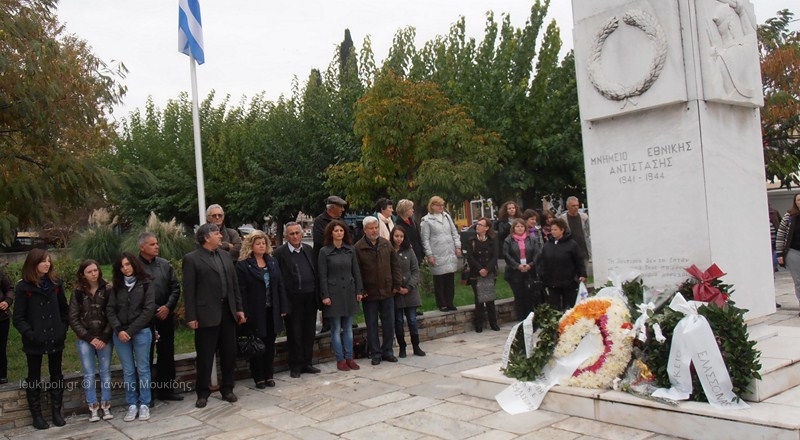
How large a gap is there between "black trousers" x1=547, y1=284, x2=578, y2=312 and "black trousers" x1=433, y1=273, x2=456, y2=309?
1.74 metres

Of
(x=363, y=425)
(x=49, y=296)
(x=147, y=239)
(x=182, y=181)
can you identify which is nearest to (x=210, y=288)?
(x=147, y=239)

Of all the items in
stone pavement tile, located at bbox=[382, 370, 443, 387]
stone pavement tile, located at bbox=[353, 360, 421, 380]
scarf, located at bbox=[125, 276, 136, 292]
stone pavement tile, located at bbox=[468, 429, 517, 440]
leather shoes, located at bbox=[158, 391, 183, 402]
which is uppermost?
scarf, located at bbox=[125, 276, 136, 292]

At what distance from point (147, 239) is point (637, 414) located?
4.99 meters

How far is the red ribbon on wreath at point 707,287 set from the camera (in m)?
5.40

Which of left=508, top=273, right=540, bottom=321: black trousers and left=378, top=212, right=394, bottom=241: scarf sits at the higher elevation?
left=378, top=212, right=394, bottom=241: scarf

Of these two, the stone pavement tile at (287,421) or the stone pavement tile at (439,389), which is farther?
the stone pavement tile at (439,389)

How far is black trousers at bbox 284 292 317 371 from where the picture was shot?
7.75 meters

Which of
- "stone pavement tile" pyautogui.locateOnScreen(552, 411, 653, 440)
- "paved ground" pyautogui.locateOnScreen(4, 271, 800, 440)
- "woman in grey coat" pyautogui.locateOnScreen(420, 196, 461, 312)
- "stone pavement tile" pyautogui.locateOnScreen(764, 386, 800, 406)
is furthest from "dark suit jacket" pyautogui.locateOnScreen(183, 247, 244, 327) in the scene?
"stone pavement tile" pyautogui.locateOnScreen(764, 386, 800, 406)

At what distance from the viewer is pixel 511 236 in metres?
9.85

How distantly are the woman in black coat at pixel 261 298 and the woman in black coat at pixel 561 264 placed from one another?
3337 millimetres

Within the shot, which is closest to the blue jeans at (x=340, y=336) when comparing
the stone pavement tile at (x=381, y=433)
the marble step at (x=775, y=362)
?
the stone pavement tile at (x=381, y=433)

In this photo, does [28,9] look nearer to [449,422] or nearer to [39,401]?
[39,401]

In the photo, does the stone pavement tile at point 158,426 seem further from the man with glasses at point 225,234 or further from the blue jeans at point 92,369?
the man with glasses at point 225,234

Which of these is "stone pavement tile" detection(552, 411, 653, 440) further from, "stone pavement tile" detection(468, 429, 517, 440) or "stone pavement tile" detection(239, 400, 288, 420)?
"stone pavement tile" detection(239, 400, 288, 420)
